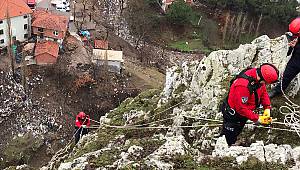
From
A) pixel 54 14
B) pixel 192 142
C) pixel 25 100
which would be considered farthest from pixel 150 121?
pixel 54 14

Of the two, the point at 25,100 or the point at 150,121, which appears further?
the point at 25,100

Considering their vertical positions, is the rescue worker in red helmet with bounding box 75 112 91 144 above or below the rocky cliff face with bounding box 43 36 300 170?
below

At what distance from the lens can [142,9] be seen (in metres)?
53.3

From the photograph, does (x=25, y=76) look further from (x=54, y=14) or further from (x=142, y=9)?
(x=142, y=9)

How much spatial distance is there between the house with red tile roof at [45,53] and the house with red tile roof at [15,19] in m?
2.81

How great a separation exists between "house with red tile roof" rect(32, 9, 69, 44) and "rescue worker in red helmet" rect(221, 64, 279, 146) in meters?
34.0

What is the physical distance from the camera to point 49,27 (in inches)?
1644

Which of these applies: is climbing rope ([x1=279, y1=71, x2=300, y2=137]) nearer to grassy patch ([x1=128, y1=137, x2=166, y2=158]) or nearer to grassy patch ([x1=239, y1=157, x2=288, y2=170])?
grassy patch ([x1=239, y1=157, x2=288, y2=170])

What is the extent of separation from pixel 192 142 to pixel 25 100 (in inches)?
1133

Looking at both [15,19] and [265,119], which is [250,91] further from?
[15,19]

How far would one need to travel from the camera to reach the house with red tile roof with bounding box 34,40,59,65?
39.8 meters

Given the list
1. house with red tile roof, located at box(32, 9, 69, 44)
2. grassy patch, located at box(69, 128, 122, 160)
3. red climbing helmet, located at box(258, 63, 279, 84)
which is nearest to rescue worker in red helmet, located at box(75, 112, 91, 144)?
grassy patch, located at box(69, 128, 122, 160)

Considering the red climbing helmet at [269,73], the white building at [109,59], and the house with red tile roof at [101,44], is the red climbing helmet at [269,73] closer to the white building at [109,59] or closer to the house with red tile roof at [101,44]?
the white building at [109,59]

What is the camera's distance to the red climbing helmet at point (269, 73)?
9.02 m
